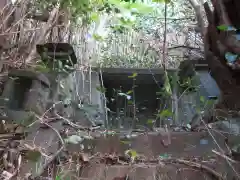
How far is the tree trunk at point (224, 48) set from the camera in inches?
60.0

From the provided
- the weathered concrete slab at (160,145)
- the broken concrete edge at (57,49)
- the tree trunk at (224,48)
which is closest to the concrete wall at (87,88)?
the broken concrete edge at (57,49)

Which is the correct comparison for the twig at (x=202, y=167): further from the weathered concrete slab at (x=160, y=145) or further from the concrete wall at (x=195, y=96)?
the concrete wall at (x=195, y=96)

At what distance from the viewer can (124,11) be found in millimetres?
2461

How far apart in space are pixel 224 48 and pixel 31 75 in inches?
51.4

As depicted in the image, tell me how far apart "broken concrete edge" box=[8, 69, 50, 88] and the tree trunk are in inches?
43.2

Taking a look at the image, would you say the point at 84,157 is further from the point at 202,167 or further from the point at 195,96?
the point at 195,96

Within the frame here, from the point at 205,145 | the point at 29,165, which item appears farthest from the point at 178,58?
the point at 29,165

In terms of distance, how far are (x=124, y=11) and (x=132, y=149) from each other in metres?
1.35

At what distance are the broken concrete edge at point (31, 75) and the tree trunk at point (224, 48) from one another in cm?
110

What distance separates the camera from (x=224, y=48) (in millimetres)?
1525

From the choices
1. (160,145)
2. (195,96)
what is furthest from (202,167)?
(195,96)

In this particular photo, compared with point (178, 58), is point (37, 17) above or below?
above

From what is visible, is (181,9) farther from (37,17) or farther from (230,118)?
(230,118)

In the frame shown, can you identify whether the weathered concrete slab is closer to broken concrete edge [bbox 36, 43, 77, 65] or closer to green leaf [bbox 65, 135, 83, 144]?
green leaf [bbox 65, 135, 83, 144]
